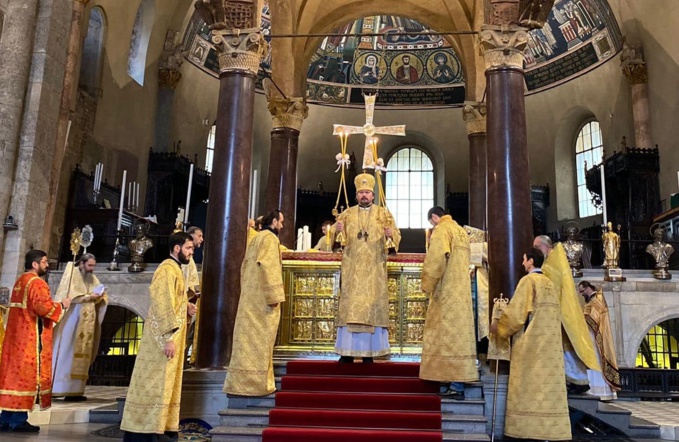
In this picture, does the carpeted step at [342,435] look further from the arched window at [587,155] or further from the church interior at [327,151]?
the arched window at [587,155]

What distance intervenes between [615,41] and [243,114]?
13793 millimetres

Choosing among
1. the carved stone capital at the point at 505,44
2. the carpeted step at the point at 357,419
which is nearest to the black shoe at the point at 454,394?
the carpeted step at the point at 357,419

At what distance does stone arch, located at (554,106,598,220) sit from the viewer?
19.3m

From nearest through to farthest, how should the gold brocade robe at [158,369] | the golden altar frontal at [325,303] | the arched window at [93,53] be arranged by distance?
the gold brocade robe at [158,369] → the golden altar frontal at [325,303] → the arched window at [93,53]

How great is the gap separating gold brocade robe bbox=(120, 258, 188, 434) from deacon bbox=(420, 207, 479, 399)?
2.37 metres

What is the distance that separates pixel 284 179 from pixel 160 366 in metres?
7.32

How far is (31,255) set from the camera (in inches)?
247

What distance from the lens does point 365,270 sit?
272 inches

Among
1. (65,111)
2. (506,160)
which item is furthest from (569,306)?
(65,111)

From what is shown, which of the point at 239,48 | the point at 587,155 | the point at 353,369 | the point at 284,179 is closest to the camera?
the point at 353,369

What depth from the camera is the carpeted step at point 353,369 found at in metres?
6.59

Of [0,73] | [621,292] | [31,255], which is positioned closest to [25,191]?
[0,73]

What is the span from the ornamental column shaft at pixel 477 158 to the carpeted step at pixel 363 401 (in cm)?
672

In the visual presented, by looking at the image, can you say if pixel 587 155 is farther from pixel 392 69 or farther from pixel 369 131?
pixel 369 131
